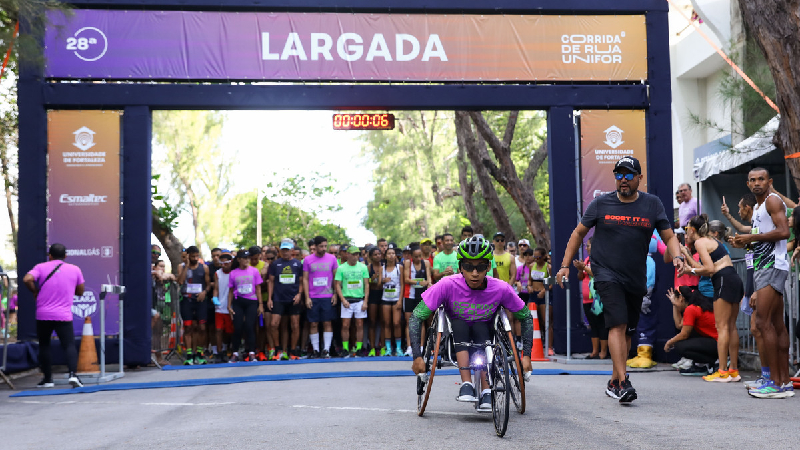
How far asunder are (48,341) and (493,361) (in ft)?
23.3

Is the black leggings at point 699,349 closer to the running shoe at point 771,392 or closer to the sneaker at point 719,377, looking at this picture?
the sneaker at point 719,377

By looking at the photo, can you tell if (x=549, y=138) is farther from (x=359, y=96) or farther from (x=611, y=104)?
(x=359, y=96)

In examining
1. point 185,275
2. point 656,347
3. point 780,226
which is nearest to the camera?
point 780,226

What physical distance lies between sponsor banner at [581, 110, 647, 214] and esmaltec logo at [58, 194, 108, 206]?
298 inches

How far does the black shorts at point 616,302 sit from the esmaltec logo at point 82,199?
838 cm

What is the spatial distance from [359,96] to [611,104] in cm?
404

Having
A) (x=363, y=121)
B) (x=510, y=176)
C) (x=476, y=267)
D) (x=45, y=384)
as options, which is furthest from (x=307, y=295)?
(x=510, y=176)

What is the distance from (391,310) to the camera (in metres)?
15.8

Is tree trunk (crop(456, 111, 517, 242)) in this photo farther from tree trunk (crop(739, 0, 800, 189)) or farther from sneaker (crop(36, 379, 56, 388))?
sneaker (crop(36, 379, 56, 388))

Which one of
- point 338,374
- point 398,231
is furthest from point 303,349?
point 398,231

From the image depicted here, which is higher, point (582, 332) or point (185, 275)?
point (185, 275)

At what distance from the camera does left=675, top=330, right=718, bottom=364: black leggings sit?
11.0 m

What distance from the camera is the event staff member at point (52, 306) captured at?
11289 mm

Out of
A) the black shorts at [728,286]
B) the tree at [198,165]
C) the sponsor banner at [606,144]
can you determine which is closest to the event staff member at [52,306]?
the sponsor banner at [606,144]
